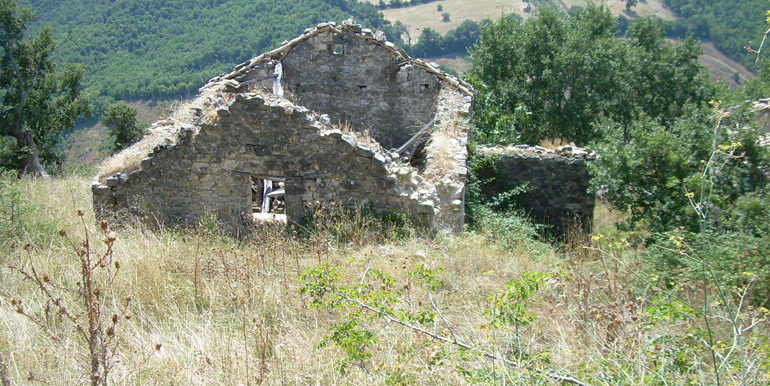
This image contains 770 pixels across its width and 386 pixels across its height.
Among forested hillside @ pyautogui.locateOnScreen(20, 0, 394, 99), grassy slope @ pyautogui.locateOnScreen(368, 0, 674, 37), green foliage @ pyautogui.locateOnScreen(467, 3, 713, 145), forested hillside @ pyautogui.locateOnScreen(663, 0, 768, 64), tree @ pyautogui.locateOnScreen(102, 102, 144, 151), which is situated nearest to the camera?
green foliage @ pyautogui.locateOnScreen(467, 3, 713, 145)

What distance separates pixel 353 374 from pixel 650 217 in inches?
238

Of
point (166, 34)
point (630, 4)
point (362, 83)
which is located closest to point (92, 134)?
point (166, 34)

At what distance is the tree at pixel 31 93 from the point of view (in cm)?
1895

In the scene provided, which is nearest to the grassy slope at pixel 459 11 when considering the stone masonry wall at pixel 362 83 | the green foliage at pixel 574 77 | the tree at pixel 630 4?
the tree at pixel 630 4

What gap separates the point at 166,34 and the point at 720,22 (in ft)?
252

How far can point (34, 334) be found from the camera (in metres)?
3.86

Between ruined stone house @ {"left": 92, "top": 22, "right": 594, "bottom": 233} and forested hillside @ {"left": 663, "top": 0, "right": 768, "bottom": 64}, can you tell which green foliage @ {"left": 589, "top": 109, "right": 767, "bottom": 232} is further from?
forested hillside @ {"left": 663, "top": 0, "right": 768, "bottom": 64}

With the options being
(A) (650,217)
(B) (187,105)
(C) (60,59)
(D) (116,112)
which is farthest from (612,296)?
(C) (60,59)

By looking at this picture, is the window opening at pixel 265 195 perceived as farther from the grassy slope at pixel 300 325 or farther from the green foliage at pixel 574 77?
the green foliage at pixel 574 77

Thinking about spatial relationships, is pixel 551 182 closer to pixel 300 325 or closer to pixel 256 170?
pixel 256 170

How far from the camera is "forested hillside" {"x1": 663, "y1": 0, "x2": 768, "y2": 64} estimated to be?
215 feet

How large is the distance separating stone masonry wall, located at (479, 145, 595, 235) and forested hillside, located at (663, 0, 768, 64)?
66040 mm

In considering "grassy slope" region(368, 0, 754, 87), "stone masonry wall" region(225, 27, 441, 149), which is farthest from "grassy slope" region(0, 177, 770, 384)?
"grassy slope" region(368, 0, 754, 87)

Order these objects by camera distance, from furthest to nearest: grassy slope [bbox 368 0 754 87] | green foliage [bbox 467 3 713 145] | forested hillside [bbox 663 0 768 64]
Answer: grassy slope [bbox 368 0 754 87]
forested hillside [bbox 663 0 768 64]
green foliage [bbox 467 3 713 145]
